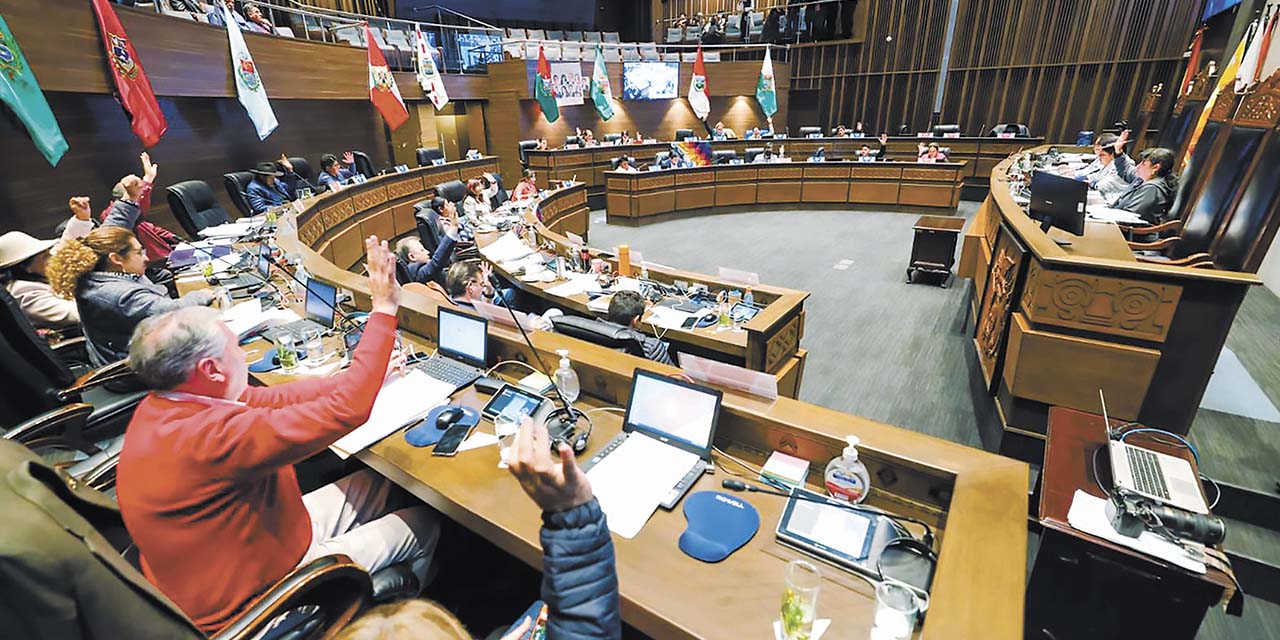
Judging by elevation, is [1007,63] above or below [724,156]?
above

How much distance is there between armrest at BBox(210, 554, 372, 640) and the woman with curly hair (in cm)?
193

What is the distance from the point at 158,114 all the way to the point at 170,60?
1.89 feet

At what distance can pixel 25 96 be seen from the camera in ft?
11.3

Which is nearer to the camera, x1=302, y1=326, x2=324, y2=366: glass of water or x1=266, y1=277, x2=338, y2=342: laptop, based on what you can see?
x1=302, y1=326, x2=324, y2=366: glass of water

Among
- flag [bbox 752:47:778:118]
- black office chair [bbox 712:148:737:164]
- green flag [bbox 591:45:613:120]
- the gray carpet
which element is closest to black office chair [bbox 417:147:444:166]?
the gray carpet

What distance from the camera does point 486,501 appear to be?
4.76 ft

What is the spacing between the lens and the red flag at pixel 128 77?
13.1ft

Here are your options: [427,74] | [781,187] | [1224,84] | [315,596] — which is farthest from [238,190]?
[1224,84]

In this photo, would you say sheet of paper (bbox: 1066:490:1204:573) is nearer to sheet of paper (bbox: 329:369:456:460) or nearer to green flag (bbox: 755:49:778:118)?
sheet of paper (bbox: 329:369:456:460)

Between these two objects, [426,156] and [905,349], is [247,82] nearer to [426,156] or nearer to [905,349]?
[426,156]

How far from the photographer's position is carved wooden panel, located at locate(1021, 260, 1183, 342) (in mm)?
2234

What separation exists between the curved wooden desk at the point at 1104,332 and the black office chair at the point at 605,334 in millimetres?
1938

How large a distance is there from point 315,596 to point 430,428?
2.06ft

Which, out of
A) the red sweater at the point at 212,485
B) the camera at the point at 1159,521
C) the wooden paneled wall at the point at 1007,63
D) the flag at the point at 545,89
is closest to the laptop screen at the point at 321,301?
the red sweater at the point at 212,485
